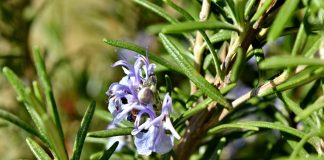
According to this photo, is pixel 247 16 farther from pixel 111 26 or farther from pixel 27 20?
pixel 111 26

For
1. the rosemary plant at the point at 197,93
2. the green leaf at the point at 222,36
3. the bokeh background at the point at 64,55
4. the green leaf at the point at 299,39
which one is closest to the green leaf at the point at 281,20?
the rosemary plant at the point at 197,93

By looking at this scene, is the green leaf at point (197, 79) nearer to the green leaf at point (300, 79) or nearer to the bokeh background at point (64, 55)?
the green leaf at point (300, 79)

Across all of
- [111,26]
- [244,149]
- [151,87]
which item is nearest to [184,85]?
[244,149]

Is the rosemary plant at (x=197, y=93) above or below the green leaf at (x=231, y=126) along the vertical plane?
above

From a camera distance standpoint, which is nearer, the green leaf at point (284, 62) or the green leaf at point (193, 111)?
the green leaf at point (284, 62)

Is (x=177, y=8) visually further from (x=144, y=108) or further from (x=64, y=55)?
(x=64, y=55)

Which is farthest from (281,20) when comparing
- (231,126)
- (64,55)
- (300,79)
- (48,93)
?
(64,55)
